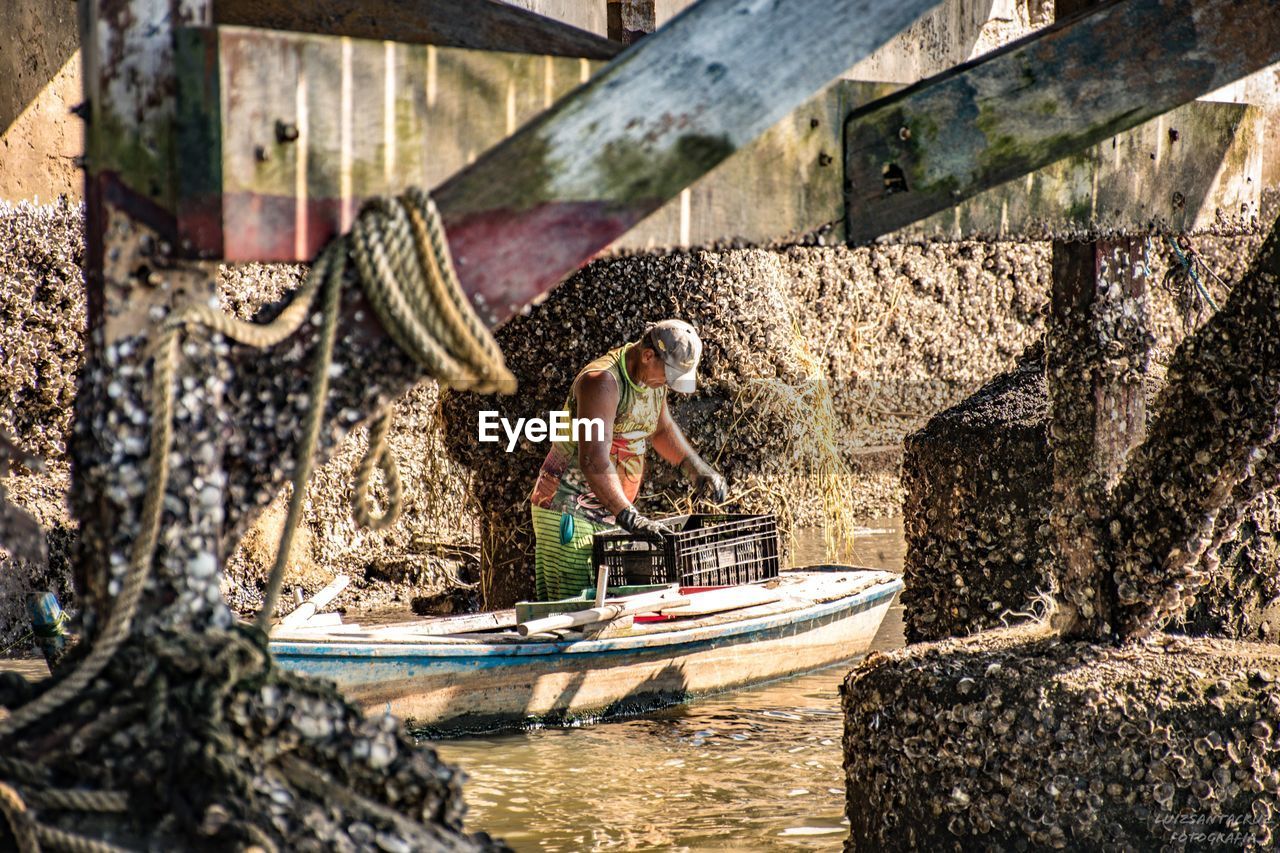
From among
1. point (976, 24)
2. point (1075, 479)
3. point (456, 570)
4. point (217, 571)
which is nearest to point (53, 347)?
point (456, 570)

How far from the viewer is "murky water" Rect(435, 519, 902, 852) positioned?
6.17m

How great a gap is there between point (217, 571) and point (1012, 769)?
261 cm

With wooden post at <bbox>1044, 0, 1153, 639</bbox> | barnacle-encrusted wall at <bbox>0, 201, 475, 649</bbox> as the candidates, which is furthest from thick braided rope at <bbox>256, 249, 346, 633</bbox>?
barnacle-encrusted wall at <bbox>0, 201, 475, 649</bbox>

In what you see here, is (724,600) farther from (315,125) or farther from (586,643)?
(315,125)

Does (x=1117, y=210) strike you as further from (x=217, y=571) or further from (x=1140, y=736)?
(x=217, y=571)

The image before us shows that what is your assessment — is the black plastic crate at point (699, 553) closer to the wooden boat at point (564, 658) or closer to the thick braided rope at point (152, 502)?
the wooden boat at point (564, 658)

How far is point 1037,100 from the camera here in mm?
3584

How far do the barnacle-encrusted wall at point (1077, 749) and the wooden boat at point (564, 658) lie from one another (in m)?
3.17

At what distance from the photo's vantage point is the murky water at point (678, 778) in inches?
243

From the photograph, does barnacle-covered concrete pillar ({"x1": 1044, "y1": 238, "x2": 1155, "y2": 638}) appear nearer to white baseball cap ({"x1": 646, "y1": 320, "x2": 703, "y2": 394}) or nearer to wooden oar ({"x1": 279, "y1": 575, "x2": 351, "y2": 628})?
white baseball cap ({"x1": 646, "y1": 320, "x2": 703, "y2": 394})

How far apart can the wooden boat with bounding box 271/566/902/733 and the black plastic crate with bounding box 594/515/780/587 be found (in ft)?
0.55

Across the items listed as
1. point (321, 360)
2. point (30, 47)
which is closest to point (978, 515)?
point (321, 360)

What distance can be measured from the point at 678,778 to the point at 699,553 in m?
1.93

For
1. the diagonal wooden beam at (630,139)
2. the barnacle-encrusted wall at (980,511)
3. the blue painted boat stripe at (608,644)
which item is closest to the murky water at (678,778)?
the blue painted boat stripe at (608,644)
